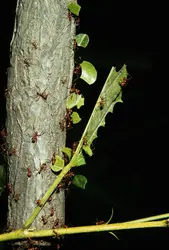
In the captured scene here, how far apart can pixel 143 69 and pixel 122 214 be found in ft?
1.57

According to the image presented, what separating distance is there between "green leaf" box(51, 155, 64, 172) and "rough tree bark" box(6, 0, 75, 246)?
15 millimetres

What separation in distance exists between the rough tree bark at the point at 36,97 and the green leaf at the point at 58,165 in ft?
0.05

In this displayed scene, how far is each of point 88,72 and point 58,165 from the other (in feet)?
0.81

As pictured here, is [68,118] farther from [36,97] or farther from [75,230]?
[75,230]

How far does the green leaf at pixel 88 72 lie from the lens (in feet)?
3.18

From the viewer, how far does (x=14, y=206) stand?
88 centimetres

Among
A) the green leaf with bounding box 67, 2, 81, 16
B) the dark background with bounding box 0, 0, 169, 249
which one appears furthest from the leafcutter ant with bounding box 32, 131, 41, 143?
the dark background with bounding box 0, 0, 169, 249

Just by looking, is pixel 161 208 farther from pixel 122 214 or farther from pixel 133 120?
pixel 133 120

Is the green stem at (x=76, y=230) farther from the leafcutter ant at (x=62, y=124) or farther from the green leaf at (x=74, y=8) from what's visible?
the green leaf at (x=74, y=8)

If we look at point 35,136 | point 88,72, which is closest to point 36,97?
point 35,136

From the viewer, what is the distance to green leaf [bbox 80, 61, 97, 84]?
0.97 m

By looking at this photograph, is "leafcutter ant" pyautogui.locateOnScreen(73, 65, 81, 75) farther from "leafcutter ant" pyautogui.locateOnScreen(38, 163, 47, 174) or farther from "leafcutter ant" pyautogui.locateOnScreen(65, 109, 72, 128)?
"leafcutter ant" pyautogui.locateOnScreen(38, 163, 47, 174)

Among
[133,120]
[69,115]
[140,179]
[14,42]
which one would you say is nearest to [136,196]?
[140,179]

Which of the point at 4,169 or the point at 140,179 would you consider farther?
the point at 140,179
